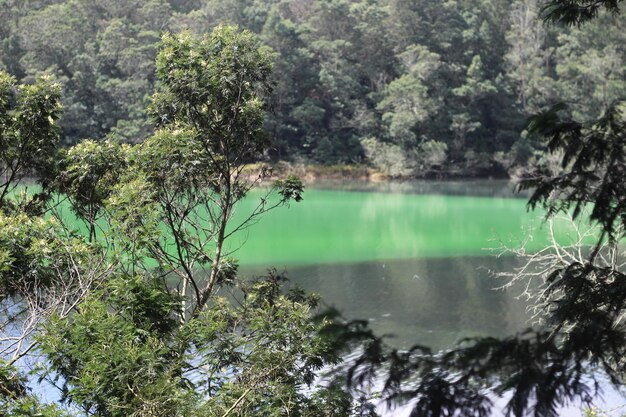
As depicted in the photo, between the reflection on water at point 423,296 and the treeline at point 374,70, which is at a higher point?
the treeline at point 374,70

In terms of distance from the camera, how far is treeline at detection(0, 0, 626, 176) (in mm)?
28016

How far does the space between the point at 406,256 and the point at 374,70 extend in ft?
60.5

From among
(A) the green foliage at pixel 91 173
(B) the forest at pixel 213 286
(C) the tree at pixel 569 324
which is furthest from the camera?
(A) the green foliage at pixel 91 173

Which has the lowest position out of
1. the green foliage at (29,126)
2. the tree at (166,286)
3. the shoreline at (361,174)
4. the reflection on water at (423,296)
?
the reflection on water at (423,296)

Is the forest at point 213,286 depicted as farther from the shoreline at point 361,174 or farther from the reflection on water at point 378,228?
the shoreline at point 361,174

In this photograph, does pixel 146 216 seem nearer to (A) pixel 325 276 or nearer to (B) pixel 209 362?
(B) pixel 209 362

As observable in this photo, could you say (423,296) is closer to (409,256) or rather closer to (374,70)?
(409,256)

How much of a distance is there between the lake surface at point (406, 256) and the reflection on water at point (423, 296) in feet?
0.05

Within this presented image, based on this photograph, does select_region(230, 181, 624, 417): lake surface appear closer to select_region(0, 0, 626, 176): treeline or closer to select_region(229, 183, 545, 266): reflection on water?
select_region(229, 183, 545, 266): reflection on water

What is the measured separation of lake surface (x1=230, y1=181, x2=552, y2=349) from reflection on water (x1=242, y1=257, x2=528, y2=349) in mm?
16

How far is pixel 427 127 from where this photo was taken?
29.3 m

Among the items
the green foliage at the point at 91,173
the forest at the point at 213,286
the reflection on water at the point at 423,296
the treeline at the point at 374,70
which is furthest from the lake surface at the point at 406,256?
the treeline at the point at 374,70

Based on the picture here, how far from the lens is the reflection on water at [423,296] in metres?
9.09

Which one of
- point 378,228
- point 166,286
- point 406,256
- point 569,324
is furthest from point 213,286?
point 378,228
